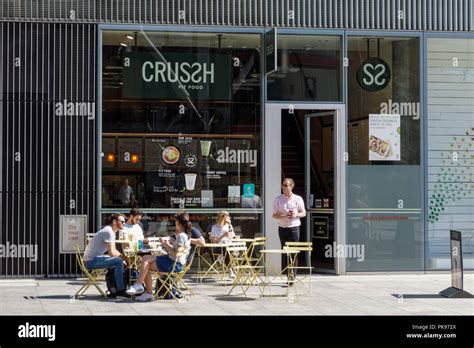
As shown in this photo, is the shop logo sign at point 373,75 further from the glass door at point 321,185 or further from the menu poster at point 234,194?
the menu poster at point 234,194

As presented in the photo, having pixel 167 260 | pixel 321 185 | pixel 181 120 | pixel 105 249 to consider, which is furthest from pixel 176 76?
pixel 167 260

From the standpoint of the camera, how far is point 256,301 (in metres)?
13.5

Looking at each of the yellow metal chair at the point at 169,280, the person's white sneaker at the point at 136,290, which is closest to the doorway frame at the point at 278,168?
the yellow metal chair at the point at 169,280

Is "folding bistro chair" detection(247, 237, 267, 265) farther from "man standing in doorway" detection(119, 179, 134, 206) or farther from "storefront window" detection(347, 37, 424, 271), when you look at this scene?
"man standing in doorway" detection(119, 179, 134, 206)

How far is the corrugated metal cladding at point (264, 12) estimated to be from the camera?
16.1 m

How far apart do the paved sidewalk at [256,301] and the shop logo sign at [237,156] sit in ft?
7.84

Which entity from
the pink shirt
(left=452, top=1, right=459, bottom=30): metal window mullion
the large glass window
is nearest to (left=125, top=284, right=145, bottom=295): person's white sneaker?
the pink shirt

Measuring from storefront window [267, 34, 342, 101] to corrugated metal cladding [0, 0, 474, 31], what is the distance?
1.09 feet

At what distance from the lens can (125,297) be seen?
13.6 m

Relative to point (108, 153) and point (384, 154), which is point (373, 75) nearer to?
point (384, 154)

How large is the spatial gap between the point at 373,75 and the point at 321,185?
225 centimetres

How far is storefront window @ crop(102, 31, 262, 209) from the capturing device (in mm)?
16359
